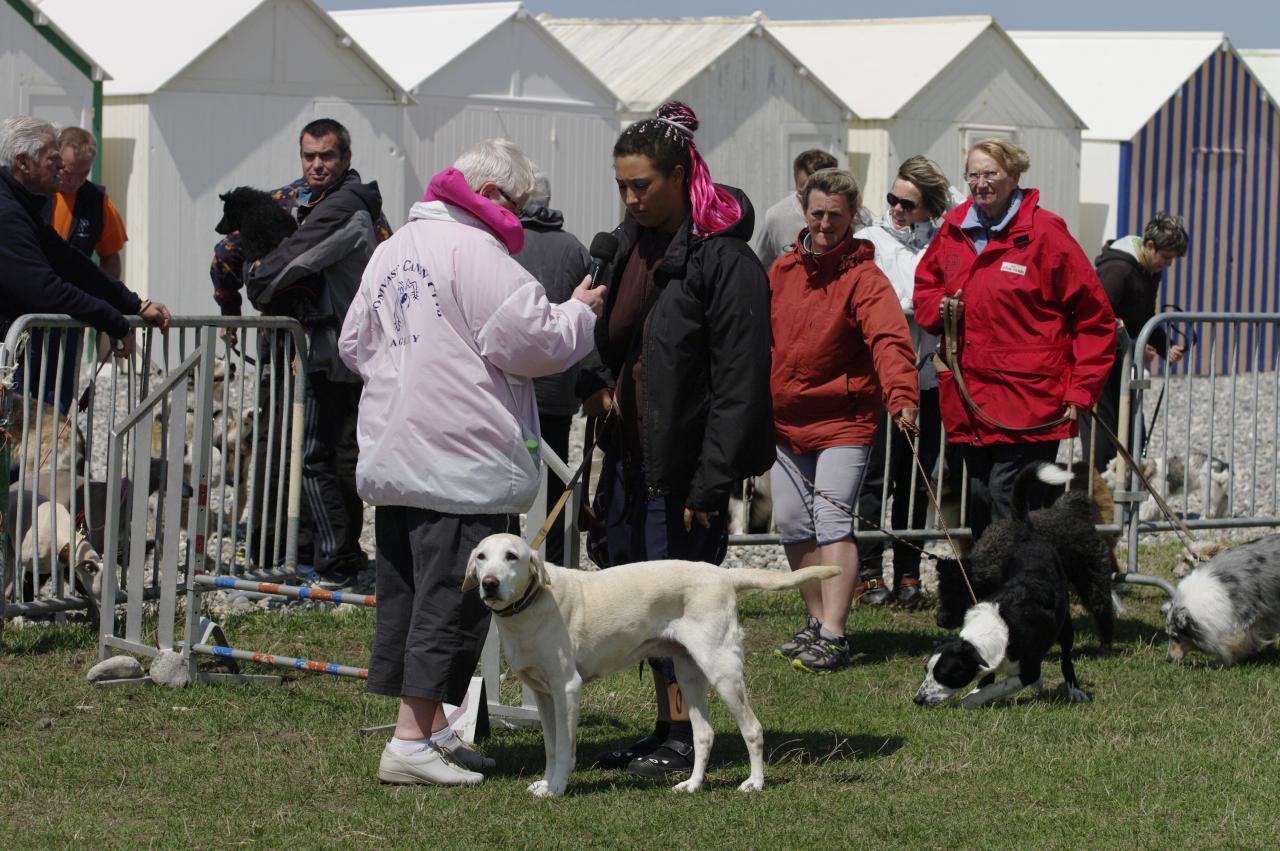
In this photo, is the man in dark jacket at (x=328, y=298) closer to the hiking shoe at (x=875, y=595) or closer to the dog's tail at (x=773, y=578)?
the hiking shoe at (x=875, y=595)

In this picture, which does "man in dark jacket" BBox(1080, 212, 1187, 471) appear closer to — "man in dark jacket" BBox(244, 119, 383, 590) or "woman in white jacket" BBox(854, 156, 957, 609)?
"woman in white jacket" BBox(854, 156, 957, 609)

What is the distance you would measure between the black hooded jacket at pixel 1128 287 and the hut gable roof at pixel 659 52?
10.3 metres

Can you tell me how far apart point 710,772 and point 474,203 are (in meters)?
1.83

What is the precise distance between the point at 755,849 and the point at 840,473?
252cm

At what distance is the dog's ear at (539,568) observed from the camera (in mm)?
4520

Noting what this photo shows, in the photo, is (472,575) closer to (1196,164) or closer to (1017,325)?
(1017,325)

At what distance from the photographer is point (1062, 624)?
20.4 ft

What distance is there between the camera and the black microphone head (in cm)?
500

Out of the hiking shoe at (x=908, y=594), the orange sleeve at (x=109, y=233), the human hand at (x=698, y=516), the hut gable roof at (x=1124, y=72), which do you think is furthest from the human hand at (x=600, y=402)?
the hut gable roof at (x=1124, y=72)

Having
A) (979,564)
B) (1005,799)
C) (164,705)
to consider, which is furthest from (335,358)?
(1005,799)

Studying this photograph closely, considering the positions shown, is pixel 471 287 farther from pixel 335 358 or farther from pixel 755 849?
pixel 335 358

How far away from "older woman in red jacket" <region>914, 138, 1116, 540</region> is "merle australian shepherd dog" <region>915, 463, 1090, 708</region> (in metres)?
0.30

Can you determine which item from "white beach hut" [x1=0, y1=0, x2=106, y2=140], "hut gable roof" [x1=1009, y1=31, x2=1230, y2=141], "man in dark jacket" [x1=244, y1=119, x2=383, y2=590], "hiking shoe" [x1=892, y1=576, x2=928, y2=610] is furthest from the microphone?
"hut gable roof" [x1=1009, y1=31, x2=1230, y2=141]

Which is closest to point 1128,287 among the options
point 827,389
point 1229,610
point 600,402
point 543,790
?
point 1229,610
